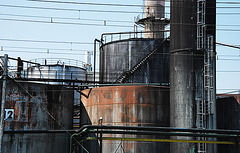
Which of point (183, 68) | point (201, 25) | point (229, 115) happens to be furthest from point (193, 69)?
point (229, 115)

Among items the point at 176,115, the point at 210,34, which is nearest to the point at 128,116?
the point at 176,115

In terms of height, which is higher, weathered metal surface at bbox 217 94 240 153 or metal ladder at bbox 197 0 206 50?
metal ladder at bbox 197 0 206 50

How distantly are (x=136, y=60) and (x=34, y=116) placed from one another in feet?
32.6

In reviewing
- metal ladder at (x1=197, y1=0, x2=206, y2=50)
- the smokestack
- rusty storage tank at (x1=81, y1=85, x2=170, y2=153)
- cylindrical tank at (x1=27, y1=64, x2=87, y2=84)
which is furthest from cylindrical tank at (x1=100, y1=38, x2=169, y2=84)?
cylindrical tank at (x1=27, y1=64, x2=87, y2=84)

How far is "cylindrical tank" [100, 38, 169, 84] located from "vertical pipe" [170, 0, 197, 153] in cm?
501

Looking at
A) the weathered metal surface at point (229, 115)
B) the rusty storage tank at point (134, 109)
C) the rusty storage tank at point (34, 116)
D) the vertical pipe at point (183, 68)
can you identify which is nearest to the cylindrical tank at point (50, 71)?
the rusty storage tank at point (34, 116)

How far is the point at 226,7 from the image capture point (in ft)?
55.7

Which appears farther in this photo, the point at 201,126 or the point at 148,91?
the point at 148,91

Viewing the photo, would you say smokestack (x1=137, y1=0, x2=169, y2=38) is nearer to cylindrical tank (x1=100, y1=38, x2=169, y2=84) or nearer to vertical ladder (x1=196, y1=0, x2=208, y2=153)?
cylindrical tank (x1=100, y1=38, x2=169, y2=84)

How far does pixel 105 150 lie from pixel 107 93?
4078mm

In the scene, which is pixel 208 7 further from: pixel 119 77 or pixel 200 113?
pixel 119 77

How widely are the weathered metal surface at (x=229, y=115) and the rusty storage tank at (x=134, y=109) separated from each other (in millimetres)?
4457

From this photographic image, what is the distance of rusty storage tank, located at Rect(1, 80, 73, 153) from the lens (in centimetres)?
2291

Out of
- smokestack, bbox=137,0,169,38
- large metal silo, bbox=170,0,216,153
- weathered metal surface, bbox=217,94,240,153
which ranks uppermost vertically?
smokestack, bbox=137,0,169,38
